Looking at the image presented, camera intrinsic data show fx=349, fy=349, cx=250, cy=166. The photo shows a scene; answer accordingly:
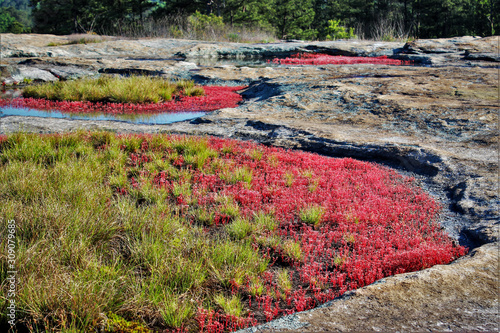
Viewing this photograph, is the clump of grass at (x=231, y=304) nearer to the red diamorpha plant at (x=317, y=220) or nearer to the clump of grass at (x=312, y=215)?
the red diamorpha plant at (x=317, y=220)

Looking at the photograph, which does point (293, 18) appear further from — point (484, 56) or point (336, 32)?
point (484, 56)

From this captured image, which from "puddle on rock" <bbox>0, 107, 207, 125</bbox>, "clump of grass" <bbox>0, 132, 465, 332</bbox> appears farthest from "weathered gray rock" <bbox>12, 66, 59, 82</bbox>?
"clump of grass" <bbox>0, 132, 465, 332</bbox>

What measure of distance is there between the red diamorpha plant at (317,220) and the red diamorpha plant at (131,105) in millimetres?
5922

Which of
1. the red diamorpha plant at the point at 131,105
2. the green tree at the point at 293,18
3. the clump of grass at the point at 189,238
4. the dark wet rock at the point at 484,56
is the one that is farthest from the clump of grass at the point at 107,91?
the green tree at the point at 293,18

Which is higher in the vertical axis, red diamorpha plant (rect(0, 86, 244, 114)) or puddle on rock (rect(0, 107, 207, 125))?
red diamorpha plant (rect(0, 86, 244, 114))

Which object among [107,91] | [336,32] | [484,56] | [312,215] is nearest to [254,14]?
[336,32]

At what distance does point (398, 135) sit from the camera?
852 cm

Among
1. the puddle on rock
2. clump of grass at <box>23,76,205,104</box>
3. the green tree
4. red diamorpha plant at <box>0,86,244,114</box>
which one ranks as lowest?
the puddle on rock

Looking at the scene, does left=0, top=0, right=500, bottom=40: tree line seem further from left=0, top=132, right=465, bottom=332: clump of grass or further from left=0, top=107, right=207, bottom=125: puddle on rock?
left=0, top=132, right=465, bottom=332: clump of grass

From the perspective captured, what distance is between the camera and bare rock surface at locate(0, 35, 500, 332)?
9.34ft

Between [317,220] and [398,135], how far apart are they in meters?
4.74

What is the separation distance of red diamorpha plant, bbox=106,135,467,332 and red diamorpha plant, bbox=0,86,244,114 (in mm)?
5922

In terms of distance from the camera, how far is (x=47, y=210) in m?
4.12

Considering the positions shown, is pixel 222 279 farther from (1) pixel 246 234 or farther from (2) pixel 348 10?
(2) pixel 348 10
